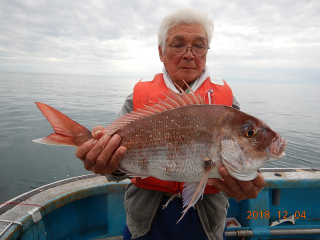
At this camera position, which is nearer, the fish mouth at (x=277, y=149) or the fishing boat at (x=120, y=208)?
the fish mouth at (x=277, y=149)

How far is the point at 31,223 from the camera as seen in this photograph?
2.51 m

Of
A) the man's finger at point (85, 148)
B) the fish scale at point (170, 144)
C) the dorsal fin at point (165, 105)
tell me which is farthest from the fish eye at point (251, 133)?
the man's finger at point (85, 148)

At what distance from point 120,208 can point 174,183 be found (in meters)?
1.87

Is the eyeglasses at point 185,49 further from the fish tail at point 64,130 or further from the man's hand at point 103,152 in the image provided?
the fish tail at point 64,130

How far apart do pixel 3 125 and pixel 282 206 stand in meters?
13.8

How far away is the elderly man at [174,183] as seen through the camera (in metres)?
1.94

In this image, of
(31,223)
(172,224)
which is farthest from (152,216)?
(31,223)

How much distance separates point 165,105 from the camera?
1972mm

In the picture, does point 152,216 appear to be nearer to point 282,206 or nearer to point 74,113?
point 282,206

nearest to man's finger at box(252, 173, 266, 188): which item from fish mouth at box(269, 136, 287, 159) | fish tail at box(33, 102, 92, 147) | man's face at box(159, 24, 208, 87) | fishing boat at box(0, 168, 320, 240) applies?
fish mouth at box(269, 136, 287, 159)

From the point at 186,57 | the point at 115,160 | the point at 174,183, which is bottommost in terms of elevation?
the point at 174,183

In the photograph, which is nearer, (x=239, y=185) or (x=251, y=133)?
(x=251, y=133)

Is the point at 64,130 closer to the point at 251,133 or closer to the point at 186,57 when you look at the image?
the point at 186,57

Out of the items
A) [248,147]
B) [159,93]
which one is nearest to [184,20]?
[159,93]
